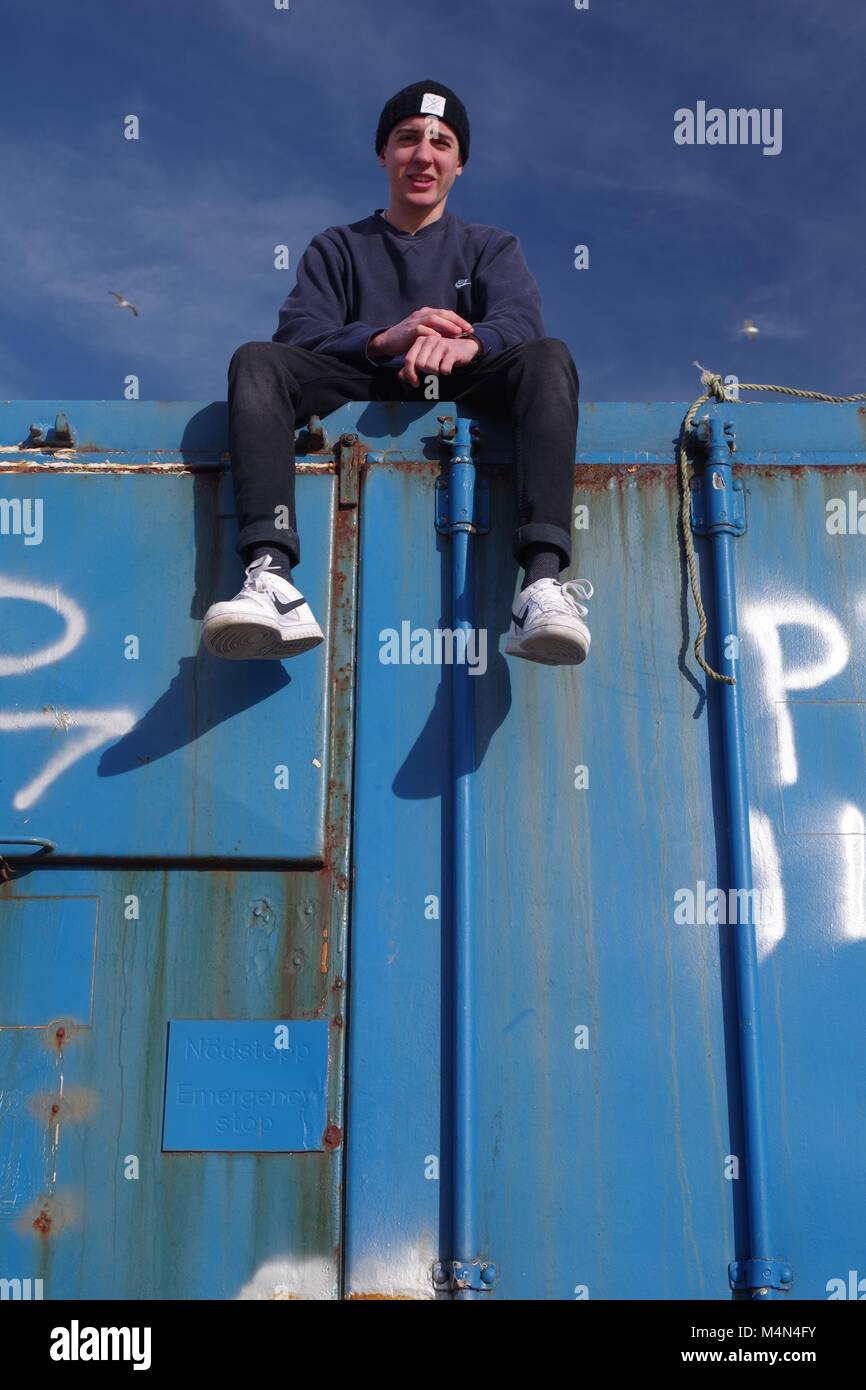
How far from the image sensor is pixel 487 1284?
224 cm

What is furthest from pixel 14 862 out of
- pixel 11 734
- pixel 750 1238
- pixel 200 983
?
pixel 750 1238

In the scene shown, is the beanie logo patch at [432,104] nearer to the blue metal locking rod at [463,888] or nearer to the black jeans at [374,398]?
the black jeans at [374,398]

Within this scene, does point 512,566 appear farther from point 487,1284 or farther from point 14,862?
point 487,1284

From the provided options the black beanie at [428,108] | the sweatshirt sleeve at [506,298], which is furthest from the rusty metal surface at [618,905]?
the black beanie at [428,108]

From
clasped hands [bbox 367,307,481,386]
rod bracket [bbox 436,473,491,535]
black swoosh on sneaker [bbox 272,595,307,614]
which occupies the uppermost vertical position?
clasped hands [bbox 367,307,481,386]

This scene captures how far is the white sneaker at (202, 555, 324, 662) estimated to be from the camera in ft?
7.68

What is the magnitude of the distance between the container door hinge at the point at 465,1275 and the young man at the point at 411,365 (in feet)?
3.84

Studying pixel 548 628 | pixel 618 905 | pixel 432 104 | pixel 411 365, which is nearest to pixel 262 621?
pixel 548 628

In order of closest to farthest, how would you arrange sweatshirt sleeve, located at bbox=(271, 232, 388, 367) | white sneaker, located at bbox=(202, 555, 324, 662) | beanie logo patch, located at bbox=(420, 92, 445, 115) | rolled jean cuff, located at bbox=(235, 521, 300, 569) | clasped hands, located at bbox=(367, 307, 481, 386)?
white sneaker, located at bbox=(202, 555, 324, 662)
rolled jean cuff, located at bbox=(235, 521, 300, 569)
clasped hands, located at bbox=(367, 307, 481, 386)
sweatshirt sleeve, located at bbox=(271, 232, 388, 367)
beanie logo patch, located at bbox=(420, 92, 445, 115)

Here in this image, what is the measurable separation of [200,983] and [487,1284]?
0.79m

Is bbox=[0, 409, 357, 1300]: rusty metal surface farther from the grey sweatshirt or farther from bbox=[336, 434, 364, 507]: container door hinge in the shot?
the grey sweatshirt

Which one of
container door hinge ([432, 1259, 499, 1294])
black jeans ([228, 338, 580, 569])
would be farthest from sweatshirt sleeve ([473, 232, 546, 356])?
container door hinge ([432, 1259, 499, 1294])

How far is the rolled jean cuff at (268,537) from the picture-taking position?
2.48 m
